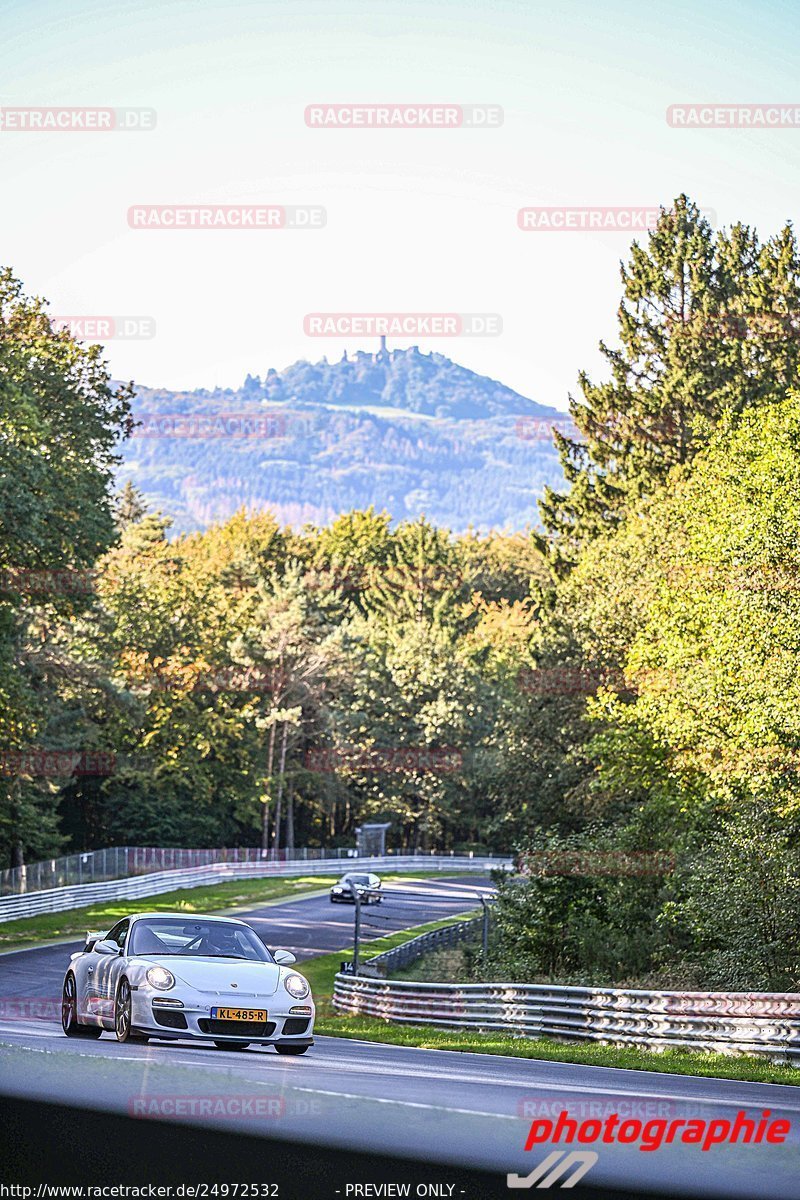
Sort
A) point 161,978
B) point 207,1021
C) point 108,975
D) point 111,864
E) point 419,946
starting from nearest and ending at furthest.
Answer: point 207,1021 < point 161,978 < point 108,975 < point 419,946 < point 111,864

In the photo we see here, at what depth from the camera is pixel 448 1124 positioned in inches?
56.7

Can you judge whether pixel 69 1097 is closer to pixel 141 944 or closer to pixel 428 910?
pixel 141 944

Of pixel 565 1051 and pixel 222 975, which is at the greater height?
pixel 222 975

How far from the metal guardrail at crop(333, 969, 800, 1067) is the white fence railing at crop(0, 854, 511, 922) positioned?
1910 centimetres

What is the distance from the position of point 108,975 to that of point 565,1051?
27.9 feet

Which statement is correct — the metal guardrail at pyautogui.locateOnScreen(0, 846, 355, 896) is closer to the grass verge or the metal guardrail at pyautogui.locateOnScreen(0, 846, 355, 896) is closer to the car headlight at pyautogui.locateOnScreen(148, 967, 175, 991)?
the grass verge

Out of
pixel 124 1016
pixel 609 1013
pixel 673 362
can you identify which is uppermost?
pixel 673 362

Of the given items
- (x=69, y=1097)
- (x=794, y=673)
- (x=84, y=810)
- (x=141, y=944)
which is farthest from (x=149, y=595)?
(x=69, y=1097)

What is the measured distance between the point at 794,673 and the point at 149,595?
5673 cm

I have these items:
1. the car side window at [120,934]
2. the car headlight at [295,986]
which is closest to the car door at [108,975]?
the car side window at [120,934]

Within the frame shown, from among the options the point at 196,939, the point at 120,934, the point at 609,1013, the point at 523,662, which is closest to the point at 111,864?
the point at 523,662

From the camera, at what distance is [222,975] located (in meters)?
13.1

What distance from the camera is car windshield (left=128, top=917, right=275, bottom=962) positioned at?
13.8 metres

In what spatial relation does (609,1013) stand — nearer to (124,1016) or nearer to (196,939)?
(196,939)
